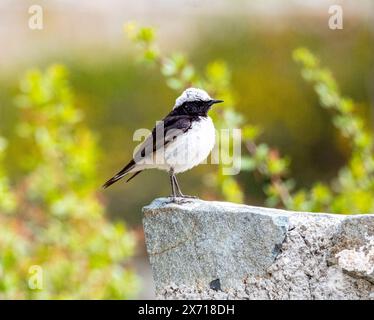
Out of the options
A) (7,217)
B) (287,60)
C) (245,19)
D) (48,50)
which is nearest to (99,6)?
(48,50)

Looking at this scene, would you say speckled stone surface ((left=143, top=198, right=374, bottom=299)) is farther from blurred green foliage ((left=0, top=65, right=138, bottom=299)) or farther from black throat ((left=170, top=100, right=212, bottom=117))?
blurred green foliage ((left=0, top=65, right=138, bottom=299))

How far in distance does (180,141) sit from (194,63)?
26.6 ft

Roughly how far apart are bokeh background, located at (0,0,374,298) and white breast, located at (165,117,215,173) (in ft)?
17.4

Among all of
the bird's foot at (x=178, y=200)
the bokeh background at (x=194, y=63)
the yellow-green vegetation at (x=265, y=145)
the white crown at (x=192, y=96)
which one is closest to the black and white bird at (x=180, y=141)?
the white crown at (x=192, y=96)

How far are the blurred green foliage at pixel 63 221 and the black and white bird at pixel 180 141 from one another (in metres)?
2.47

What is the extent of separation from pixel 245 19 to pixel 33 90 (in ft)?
23.7

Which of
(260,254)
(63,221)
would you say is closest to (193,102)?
(260,254)

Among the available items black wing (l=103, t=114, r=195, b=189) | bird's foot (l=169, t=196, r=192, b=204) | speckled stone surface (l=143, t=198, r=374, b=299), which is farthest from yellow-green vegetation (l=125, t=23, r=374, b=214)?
speckled stone surface (l=143, t=198, r=374, b=299)

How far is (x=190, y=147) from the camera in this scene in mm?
5406

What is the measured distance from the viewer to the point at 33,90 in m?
7.96

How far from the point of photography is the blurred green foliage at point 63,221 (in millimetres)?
7926

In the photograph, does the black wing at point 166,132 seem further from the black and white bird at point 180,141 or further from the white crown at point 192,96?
the white crown at point 192,96

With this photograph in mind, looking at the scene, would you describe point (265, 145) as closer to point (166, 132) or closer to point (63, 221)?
point (166, 132)
